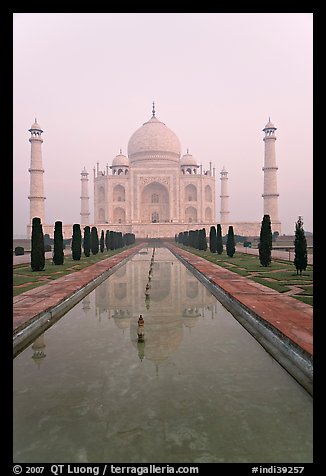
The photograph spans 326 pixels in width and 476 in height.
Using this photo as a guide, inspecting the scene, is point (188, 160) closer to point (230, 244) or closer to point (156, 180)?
point (156, 180)

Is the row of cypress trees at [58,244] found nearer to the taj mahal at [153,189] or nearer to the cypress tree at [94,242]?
the cypress tree at [94,242]

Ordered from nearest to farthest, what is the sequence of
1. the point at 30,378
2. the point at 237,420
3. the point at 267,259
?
the point at 237,420, the point at 30,378, the point at 267,259

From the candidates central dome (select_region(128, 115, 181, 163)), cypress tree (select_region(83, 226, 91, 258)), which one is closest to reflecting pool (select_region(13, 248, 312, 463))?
cypress tree (select_region(83, 226, 91, 258))

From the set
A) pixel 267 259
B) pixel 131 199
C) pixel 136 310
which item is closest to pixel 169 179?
pixel 131 199

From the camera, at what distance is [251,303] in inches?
232

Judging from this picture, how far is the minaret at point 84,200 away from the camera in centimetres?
5128

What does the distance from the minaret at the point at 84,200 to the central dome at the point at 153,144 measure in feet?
24.7

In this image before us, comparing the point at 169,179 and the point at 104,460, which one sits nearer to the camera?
the point at 104,460

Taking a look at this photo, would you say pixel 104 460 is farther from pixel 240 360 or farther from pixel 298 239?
pixel 298 239

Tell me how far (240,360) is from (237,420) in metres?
1.25

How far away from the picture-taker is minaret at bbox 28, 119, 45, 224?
1554 inches

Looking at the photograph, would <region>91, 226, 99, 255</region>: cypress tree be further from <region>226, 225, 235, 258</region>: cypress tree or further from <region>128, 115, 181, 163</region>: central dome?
<region>128, 115, 181, 163</region>: central dome
